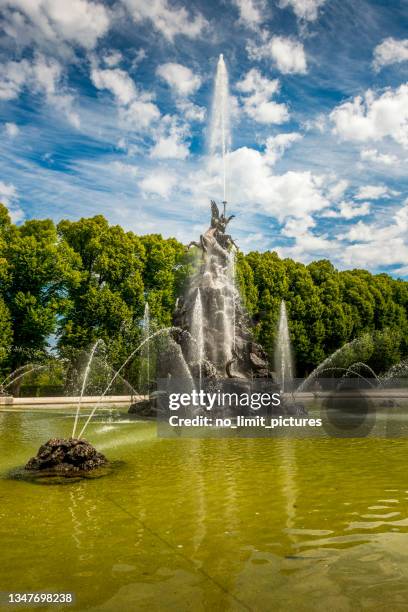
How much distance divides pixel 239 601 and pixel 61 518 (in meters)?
3.60

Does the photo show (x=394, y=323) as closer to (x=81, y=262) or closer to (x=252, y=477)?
(x=81, y=262)

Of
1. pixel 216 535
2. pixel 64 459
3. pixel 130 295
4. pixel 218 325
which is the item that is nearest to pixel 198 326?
pixel 218 325

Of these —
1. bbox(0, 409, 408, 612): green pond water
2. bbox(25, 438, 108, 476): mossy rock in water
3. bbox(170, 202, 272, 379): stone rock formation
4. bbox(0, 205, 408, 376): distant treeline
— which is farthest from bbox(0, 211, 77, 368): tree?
bbox(25, 438, 108, 476): mossy rock in water

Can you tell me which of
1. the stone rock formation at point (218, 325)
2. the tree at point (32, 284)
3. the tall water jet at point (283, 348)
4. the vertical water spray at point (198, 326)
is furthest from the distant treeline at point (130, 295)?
the vertical water spray at point (198, 326)

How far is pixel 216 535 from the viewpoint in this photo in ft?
21.3

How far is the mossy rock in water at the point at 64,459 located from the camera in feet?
34.5

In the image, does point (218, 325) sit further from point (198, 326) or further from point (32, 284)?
point (32, 284)

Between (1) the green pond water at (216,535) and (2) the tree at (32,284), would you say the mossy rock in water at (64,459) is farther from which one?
(2) the tree at (32,284)

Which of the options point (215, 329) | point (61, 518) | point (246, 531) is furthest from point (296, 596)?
point (215, 329)

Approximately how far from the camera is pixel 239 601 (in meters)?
4.67

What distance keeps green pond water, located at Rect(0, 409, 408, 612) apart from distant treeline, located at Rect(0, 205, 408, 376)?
2219cm

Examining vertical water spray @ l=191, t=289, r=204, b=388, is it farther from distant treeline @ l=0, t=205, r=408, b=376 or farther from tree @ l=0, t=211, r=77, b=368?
tree @ l=0, t=211, r=77, b=368

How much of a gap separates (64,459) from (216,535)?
5.26 m

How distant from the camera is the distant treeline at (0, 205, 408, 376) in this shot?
33.7 metres
